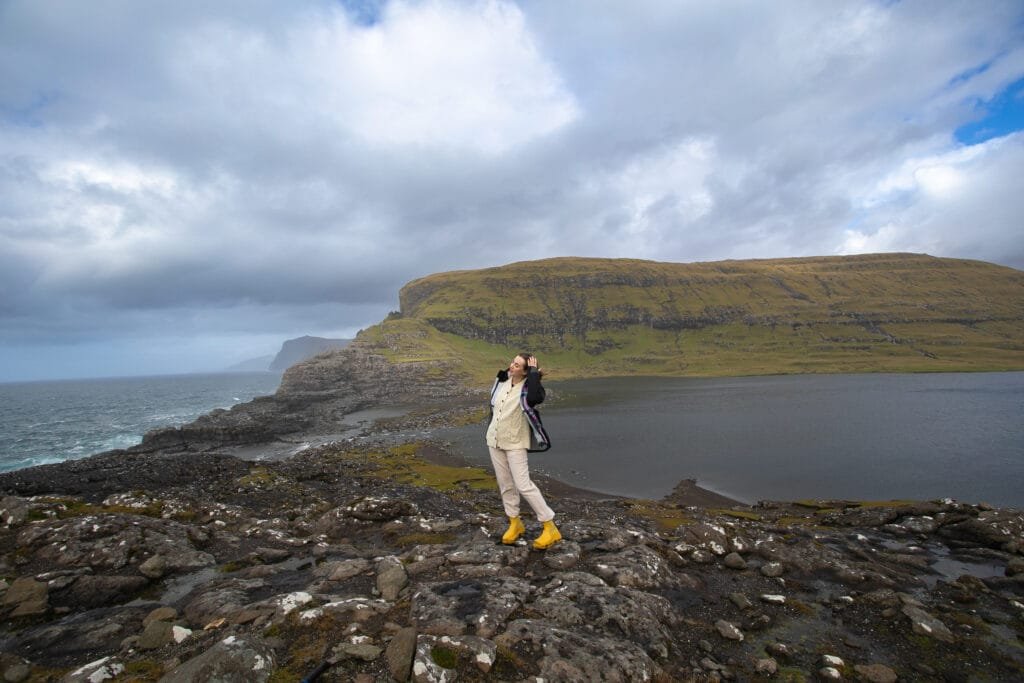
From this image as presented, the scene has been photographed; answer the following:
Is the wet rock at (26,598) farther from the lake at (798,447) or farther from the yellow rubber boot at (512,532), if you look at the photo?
the lake at (798,447)

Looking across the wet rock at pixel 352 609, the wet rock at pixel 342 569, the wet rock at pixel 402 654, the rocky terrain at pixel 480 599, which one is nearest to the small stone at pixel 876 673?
the rocky terrain at pixel 480 599

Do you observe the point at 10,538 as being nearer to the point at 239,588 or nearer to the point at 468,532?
the point at 239,588

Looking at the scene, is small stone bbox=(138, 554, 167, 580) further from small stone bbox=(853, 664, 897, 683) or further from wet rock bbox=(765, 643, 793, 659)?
small stone bbox=(853, 664, 897, 683)

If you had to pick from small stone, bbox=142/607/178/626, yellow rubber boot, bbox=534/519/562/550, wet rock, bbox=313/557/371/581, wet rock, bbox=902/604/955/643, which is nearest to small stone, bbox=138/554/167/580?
small stone, bbox=142/607/178/626

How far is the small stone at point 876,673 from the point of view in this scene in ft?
26.1

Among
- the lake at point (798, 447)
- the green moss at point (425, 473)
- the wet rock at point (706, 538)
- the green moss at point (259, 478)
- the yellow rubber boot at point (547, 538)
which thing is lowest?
the lake at point (798, 447)

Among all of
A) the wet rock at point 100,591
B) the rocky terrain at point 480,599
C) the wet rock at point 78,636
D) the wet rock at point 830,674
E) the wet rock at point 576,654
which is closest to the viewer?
the wet rock at point 576,654

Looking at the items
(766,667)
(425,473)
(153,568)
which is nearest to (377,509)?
(153,568)

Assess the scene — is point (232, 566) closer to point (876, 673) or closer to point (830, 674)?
point (830, 674)

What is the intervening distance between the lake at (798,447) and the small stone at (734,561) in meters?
22.4

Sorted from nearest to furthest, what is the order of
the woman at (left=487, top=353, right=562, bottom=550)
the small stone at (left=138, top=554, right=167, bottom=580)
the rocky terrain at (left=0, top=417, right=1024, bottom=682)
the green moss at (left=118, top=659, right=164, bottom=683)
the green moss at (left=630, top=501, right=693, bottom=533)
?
the green moss at (left=118, top=659, right=164, bottom=683), the rocky terrain at (left=0, top=417, right=1024, bottom=682), the woman at (left=487, top=353, right=562, bottom=550), the small stone at (left=138, top=554, right=167, bottom=580), the green moss at (left=630, top=501, right=693, bottom=533)

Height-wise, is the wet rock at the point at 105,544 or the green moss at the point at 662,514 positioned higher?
the wet rock at the point at 105,544

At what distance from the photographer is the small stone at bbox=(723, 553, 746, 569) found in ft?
42.1

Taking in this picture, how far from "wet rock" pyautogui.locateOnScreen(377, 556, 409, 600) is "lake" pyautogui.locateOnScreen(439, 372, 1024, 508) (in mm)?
27782
